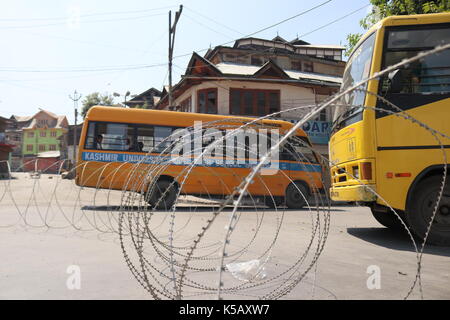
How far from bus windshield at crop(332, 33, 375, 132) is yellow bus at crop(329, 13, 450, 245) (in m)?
0.10

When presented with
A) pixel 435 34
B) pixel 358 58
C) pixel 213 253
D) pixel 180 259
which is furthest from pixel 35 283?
pixel 435 34

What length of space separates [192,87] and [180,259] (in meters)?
20.0

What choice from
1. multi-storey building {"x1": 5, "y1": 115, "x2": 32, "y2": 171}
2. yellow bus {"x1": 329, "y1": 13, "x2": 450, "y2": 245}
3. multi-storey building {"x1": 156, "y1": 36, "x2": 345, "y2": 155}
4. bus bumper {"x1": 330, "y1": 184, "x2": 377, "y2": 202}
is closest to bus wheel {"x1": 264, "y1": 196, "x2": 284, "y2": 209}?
bus bumper {"x1": 330, "y1": 184, "x2": 377, "y2": 202}

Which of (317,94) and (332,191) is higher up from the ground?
(317,94)

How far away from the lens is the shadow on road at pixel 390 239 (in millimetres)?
5993

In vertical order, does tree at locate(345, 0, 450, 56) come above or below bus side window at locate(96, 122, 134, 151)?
above

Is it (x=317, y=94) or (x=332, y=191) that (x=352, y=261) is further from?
(x=317, y=94)

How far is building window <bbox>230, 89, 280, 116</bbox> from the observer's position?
2266 cm

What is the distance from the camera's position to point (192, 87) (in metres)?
24.0

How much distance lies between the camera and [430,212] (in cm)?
616
